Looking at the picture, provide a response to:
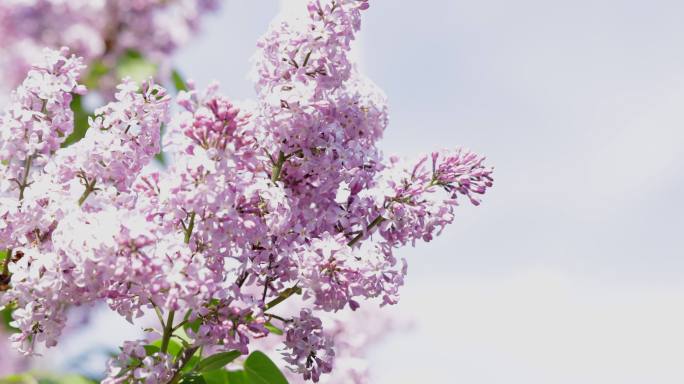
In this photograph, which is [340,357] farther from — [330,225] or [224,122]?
[224,122]

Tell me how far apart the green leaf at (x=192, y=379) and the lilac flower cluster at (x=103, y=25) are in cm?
342

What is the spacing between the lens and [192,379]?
5.67 ft

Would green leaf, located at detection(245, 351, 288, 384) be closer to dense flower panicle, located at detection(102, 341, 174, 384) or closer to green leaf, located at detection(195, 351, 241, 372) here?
green leaf, located at detection(195, 351, 241, 372)

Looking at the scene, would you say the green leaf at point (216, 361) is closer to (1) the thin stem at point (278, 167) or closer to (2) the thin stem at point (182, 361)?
(2) the thin stem at point (182, 361)

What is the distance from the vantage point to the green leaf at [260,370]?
1.84m

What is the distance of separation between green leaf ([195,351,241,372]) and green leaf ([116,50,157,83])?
112 inches

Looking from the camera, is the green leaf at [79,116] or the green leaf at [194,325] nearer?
the green leaf at [194,325]

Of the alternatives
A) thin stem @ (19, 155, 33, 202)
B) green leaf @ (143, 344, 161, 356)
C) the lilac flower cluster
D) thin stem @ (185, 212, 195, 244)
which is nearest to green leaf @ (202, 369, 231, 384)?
green leaf @ (143, 344, 161, 356)

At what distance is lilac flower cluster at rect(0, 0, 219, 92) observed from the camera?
524 cm

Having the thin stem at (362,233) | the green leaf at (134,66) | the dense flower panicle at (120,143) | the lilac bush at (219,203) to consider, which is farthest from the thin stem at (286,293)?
the green leaf at (134,66)

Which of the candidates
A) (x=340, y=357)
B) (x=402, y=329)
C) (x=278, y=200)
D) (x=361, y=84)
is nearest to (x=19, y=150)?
(x=278, y=200)

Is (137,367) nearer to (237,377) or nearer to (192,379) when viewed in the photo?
(192,379)

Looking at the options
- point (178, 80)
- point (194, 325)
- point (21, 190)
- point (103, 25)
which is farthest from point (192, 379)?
point (103, 25)

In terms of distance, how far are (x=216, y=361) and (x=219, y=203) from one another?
0.41 m
